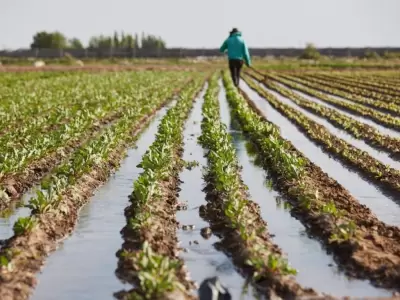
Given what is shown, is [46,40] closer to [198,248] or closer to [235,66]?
[235,66]

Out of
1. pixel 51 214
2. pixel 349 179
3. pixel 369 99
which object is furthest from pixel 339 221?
pixel 369 99

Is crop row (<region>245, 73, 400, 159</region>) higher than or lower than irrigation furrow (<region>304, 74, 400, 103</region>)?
higher

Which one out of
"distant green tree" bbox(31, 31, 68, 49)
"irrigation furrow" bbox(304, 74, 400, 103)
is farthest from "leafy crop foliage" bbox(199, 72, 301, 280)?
"distant green tree" bbox(31, 31, 68, 49)

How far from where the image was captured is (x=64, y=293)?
5.79m

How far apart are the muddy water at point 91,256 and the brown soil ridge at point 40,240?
0.25 feet

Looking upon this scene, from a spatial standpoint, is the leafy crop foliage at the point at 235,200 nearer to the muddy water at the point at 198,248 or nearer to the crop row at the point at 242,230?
the crop row at the point at 242,230

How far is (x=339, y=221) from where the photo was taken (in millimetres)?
7457

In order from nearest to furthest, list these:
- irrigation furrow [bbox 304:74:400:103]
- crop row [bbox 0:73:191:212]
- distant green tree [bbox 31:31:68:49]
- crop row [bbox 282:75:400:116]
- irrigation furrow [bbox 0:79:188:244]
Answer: irrigation furrow [bbox 0:79:188:244]
crop row [bbox 0:73:191:212]
crop row [bbox 282:75:400:116]
irrigation furrow [bbox 304:74:400:103]
distant green tree [bbox 31:31:68:49]

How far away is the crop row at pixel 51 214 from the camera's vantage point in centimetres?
595

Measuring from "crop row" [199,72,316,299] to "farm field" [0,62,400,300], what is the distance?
0.05 ft

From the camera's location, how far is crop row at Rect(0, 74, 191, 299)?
5.95 m

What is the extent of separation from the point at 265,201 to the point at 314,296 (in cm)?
354

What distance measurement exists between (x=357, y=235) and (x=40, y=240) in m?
2.67

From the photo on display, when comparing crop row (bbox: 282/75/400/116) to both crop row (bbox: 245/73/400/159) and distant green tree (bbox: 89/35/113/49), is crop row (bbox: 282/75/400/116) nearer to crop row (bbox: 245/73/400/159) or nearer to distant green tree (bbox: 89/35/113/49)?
crop row (bbox: 245/73/400/159)
